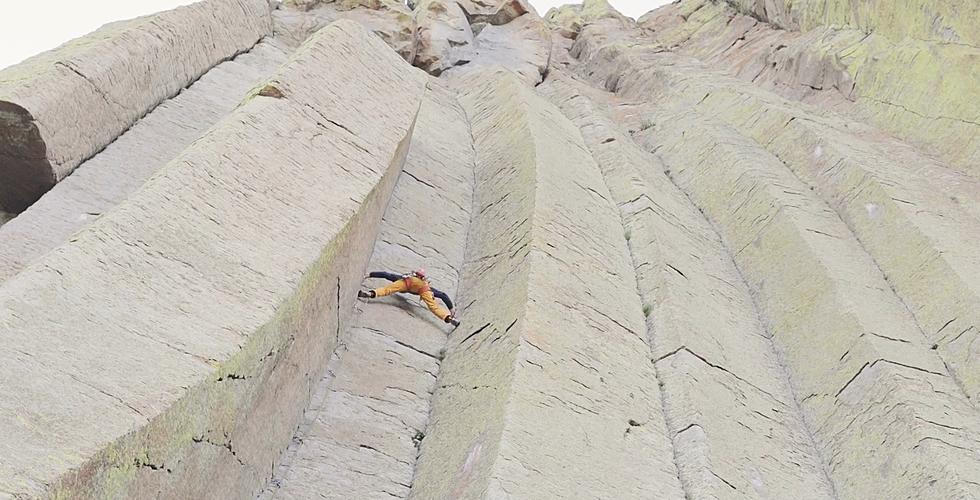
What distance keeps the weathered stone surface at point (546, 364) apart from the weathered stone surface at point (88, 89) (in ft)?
12.9

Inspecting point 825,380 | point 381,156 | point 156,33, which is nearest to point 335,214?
point 381,156

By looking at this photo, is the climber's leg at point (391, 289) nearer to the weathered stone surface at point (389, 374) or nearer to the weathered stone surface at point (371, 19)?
the weathered stone surface at point (389, 374)

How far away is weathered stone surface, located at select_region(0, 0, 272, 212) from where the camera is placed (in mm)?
8555

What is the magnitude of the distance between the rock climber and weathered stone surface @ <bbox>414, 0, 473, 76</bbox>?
435 inches

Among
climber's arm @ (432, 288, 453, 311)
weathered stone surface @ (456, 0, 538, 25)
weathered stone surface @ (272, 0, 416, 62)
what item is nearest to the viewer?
climber's arm @ (432, 288, 453, 311)

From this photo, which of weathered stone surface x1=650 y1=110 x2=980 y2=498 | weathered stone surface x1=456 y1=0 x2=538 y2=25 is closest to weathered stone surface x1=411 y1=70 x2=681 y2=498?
weathered stone surface x1=650 y1=110 x2=980 y2=498

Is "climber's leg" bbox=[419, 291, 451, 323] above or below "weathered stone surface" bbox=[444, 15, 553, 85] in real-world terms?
below

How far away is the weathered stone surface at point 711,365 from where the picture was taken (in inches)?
283

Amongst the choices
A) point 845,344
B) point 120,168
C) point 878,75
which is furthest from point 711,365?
point 878,75

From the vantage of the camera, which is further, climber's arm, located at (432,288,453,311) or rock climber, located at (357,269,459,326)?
climber's arm, located at (432,288,453,311)

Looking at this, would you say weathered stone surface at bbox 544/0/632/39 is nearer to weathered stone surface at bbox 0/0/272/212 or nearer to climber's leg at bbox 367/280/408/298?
weathered stone surface at bbox 0/0/272/212

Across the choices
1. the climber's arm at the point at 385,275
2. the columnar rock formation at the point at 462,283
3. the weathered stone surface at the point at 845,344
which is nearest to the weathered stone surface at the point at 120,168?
the columnar rock formation at the point at 462,283

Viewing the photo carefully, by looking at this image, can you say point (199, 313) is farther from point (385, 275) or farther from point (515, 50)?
point (515, 50)

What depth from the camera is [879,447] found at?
7.61 m
